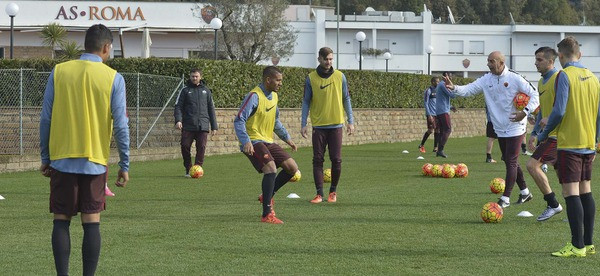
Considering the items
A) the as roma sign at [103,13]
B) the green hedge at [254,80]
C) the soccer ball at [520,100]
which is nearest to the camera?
the soccer ball at [520,100]

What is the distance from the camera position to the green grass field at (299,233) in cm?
858

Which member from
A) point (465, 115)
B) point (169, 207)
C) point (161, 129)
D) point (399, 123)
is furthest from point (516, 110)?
point (465, 115)

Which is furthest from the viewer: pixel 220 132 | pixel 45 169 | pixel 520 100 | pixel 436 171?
pixel 220 132

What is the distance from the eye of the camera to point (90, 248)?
732 cm

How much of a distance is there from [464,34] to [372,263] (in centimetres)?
7278

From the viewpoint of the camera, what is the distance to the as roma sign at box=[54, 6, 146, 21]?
2591 inches

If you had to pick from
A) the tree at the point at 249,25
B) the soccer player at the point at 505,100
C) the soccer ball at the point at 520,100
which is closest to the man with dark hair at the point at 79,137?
the soccer player at the point at 505,100

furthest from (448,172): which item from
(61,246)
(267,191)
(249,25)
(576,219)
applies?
(249,25)

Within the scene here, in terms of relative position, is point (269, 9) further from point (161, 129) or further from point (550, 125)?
point (550, 125)

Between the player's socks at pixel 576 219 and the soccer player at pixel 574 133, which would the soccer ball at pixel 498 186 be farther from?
the player's socks at pixel 576 219

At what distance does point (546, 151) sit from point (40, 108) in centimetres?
1558

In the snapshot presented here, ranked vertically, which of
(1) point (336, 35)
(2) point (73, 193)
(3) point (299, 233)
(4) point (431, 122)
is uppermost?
(1) point (336, 35)

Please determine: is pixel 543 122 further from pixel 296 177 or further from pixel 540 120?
pixel 296 177

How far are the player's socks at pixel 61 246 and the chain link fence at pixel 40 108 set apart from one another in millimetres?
14651
